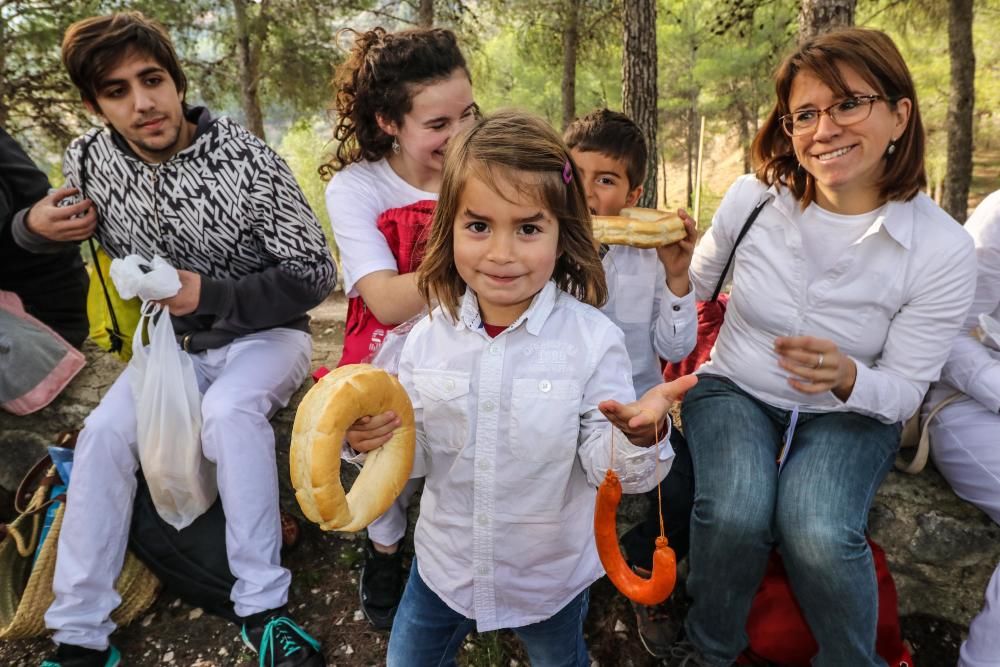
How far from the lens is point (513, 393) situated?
1580 millimetres

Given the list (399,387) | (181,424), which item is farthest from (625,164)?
(181,424)

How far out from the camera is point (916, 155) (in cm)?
207

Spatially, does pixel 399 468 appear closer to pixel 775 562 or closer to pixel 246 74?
pixel 775 562

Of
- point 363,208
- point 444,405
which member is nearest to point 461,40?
point 363,208

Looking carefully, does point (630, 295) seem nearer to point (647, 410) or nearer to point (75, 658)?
point (647, 410)

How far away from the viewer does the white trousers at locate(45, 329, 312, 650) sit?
2240mm

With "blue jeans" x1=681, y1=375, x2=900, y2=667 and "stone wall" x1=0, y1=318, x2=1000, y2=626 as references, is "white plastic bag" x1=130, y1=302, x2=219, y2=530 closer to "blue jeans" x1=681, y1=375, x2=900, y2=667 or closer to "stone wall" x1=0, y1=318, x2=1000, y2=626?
"stone wall" x1=0, y1=318, x2=1000, y2=626

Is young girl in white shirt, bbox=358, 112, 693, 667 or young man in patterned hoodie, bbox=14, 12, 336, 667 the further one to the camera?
young man in patterned hoodie, bbox=14, 12, 336, 667

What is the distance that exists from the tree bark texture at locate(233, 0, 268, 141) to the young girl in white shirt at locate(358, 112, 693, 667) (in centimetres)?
805

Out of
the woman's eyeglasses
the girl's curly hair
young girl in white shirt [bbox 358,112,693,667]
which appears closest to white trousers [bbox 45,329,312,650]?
young girl in white shirt [bbox 358,112,693,667]

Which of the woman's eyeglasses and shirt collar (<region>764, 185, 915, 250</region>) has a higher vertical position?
the woman's eyeglasses

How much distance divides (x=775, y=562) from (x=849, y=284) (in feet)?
3.20

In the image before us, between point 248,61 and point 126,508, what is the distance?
27.4 feet

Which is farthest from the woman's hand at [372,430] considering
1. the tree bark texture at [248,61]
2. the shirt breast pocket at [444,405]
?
the tree bark texture at [248,61]
